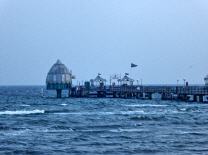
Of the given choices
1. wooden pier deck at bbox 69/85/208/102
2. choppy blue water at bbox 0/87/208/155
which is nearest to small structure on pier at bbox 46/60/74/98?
wooden pier deck at bbox 69/85/208/102

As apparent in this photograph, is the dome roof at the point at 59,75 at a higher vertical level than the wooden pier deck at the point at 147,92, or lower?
higher

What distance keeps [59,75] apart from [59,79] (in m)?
1.91

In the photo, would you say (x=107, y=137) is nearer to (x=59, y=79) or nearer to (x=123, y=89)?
(x=123, y=89)

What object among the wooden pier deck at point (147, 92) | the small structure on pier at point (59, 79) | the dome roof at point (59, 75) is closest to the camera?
the wooden pier deck at point (147, 92)

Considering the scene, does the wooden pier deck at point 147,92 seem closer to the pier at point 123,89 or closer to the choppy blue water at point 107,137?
the pier at point 123,89

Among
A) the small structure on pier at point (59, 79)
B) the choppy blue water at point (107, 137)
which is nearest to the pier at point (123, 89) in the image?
the small structure on pier at point (59, 79)

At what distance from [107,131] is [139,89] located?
65.6 meters

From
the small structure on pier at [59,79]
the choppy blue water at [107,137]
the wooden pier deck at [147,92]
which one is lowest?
the choppy blue water at [107,137]

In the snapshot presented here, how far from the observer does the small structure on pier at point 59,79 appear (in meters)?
133

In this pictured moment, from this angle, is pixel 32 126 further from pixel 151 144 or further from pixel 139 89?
pixel 139 89

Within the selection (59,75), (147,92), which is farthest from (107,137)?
(59,75)

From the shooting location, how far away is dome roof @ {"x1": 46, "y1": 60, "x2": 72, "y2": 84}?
5267 inches

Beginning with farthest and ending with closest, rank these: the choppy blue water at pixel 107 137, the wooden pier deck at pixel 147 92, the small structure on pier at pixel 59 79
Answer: the small structure on pier at pixel 59 79, the wooden pier deck at pixel 147 92, the choppy blue water at pixel 107 137

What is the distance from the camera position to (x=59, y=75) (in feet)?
444
